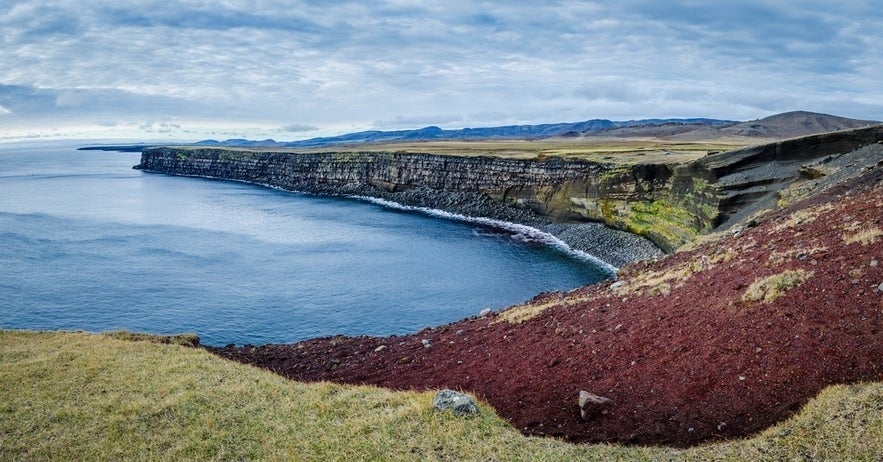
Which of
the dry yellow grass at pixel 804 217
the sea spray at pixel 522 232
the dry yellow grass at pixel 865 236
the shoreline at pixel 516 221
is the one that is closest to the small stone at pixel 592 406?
the dry yellow grass at pixel 865 236

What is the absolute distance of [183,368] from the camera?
17.8 m

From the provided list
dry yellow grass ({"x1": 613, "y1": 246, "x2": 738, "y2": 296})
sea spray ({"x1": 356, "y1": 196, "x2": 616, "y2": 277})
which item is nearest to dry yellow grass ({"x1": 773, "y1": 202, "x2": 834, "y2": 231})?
dry yellow grass ({"x1": 613, "y1": 246, "x2": 738, "y2": 296})

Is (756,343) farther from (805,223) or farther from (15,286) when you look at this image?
(15,286)

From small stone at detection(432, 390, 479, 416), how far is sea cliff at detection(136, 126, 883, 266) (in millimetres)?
37439

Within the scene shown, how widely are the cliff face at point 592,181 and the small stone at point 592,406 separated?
37.9m

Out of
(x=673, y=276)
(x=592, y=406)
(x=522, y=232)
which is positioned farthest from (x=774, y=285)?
(x=522, y=232)

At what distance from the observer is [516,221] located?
3088 inches

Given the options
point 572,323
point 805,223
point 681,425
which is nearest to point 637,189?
point 805,223

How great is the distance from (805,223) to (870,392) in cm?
1532

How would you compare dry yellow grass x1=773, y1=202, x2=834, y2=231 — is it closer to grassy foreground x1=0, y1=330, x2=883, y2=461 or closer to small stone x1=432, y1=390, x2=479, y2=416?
grassy foreground x1=0, y1=330, x2=883, y2=461

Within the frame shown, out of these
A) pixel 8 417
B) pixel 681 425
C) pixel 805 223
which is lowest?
pixel 8 417

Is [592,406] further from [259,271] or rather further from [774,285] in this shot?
[259,271]

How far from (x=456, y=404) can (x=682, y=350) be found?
6.43 m

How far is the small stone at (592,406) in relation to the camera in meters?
12.5
